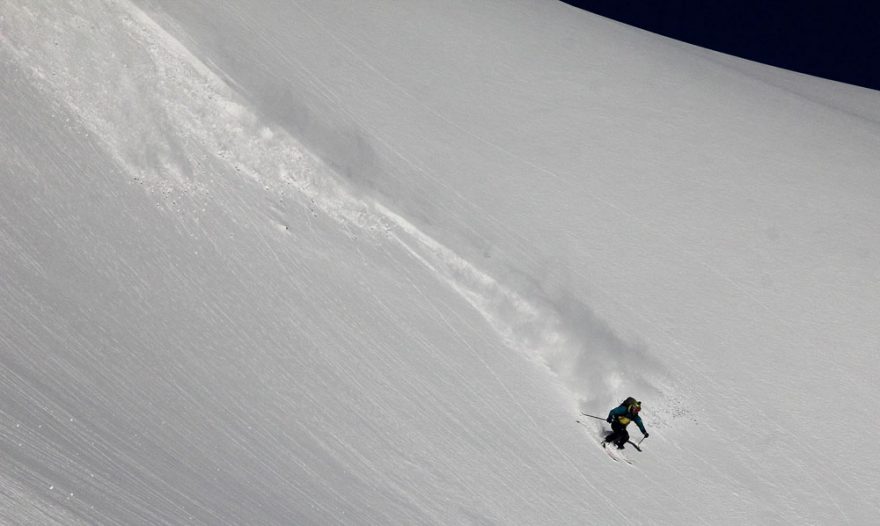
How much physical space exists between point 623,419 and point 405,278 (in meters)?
3.97

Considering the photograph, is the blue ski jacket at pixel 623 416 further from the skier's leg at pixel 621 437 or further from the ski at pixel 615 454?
the ski at pixel 615 454

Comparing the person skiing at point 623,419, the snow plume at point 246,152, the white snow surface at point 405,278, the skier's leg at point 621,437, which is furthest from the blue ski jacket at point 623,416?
the snow plume at point 246,152

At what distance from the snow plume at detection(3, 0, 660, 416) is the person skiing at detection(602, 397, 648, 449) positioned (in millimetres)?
878

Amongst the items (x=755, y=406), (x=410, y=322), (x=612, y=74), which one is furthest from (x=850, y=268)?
(x=410, y=322)

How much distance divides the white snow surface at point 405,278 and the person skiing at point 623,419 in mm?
348

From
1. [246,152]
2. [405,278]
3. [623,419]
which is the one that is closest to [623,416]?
[623,419]

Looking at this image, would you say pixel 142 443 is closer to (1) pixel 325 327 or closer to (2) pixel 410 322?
(1) pixel 325 327

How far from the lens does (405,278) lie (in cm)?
1714

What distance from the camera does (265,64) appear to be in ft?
62.6

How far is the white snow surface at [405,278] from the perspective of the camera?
12742mm

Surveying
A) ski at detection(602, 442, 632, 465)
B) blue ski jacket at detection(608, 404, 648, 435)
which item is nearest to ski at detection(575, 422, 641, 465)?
ski at detection(602, 442, 632, 465)

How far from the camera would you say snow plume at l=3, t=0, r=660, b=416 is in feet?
54.2

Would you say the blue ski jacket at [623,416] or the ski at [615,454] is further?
the ski at [615,454]

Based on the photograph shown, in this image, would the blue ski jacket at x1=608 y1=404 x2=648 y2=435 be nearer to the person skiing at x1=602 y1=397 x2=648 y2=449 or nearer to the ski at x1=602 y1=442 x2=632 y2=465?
the person skiing at x1=602 y1=397 x2=648 y2=449
